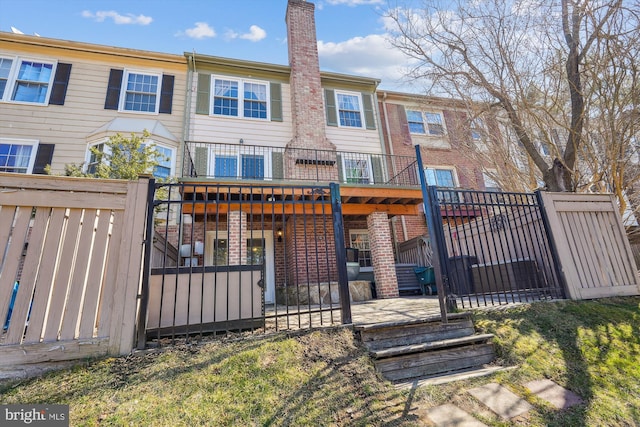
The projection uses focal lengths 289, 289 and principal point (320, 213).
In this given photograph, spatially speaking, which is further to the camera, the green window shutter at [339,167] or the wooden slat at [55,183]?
the green window shutter at [339,167]

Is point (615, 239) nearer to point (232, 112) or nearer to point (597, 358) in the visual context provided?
point (597, 358)

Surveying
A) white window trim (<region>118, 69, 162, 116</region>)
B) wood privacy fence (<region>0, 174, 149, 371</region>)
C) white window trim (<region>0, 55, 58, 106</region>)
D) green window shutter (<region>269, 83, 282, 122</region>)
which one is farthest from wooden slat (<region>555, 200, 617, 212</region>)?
white window trim (<region>0, 55, 58, 106</region>)

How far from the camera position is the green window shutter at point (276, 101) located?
1017 cm

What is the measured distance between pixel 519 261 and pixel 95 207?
606cm

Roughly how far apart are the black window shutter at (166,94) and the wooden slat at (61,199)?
7.83 metres

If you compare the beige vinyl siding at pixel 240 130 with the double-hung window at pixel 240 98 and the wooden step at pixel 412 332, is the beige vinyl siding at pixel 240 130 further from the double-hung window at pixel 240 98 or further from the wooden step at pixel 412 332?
the wooden step at pixel 412 332

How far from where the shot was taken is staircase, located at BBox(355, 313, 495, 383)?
8.81 ft

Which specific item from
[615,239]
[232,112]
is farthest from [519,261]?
[232,112]

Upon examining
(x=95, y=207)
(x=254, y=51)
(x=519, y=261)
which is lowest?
(x=519, y=261)

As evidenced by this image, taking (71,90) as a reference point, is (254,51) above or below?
above

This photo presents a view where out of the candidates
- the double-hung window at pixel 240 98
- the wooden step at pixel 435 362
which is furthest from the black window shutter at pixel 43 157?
the wooden step at pixel 435 362

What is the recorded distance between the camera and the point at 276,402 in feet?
6.79

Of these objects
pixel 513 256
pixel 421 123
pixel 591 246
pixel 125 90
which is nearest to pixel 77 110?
pixel 125 90

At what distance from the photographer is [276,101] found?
10.4 metres
